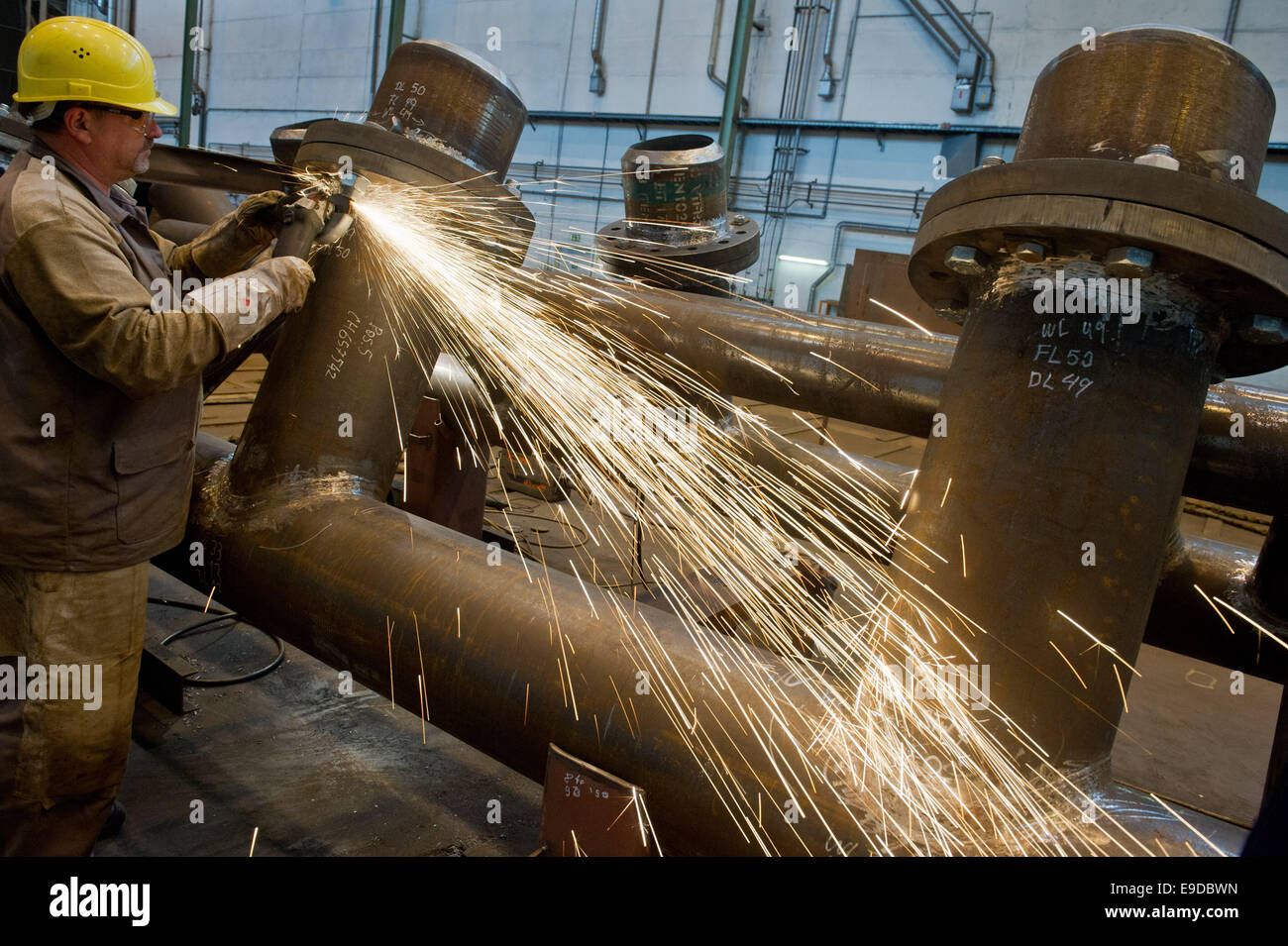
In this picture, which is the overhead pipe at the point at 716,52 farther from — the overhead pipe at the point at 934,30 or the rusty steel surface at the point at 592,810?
the rusty steel surface at the point at 592,810

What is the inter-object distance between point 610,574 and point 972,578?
3519 mm

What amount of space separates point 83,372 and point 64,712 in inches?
28.2

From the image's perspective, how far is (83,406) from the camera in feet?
5.37

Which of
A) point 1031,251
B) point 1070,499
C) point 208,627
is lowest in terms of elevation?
point 208,627

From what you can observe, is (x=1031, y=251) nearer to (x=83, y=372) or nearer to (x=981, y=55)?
(x=83, y=372)

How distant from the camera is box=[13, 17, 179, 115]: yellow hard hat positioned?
1650 millimetres

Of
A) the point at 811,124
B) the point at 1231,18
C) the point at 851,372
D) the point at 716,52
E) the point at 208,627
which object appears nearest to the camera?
the point at 851,372

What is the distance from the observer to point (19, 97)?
1.68 m

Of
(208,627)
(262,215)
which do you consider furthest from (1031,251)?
(208,627)

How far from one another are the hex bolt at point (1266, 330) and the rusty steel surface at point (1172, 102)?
0.21 meters

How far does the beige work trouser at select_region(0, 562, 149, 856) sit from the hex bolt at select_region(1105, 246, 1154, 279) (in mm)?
2006

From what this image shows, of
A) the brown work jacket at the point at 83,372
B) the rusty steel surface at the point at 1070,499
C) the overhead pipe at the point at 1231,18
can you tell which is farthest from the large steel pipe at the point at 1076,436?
the overhead pipe at the point at 1231,18

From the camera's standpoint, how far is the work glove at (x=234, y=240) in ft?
6.70

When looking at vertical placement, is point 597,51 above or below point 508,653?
above
